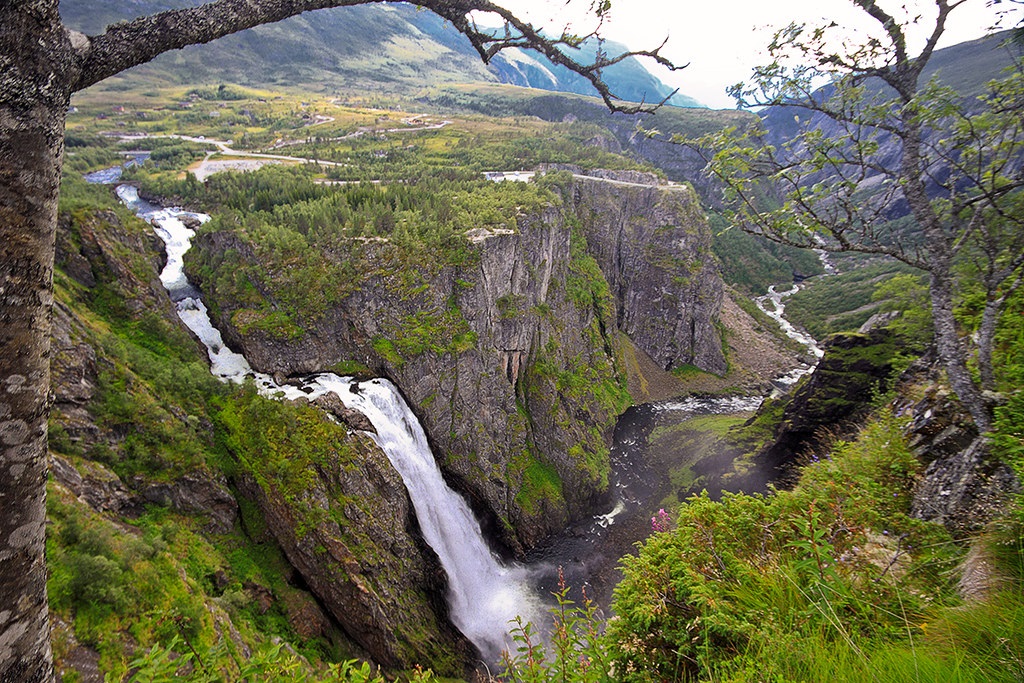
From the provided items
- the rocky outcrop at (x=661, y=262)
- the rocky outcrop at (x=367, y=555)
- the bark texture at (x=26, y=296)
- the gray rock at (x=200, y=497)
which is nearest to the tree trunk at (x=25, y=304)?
the bark texture at (x=26, y=296)

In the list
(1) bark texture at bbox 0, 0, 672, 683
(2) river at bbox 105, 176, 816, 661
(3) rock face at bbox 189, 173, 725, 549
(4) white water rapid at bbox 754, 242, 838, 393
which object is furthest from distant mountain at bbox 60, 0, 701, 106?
(1) bark texture at bbox 0, 0, 672, 683

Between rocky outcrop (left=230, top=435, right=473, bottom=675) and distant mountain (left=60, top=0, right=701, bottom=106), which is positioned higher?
distant mountain (left=60, top=0, right=701, bottom=106)

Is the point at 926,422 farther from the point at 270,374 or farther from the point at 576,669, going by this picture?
the point at 270,374

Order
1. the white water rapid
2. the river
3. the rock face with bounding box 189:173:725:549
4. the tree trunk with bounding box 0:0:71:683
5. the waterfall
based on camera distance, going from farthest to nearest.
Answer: the white water rapid < the rock face with bounding box 189:173:725:549 < the river < the waterfall < the tree trunk with bounding box 0:0:71:683

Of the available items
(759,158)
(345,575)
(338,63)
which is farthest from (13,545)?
(338,63)

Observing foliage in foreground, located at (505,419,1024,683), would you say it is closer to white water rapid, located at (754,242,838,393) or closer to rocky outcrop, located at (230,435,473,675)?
rocky outcrop, located at (230,435,473,675)

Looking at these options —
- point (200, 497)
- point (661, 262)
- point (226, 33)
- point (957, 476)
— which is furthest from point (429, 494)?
point (661, 262)
